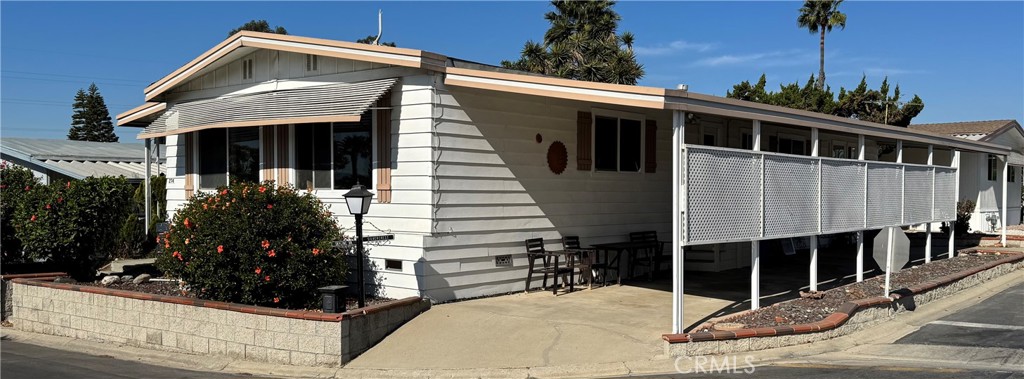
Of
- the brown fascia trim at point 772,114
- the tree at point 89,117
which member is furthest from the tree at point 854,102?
the tree at point 89,117

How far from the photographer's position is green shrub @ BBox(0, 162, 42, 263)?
12438mm

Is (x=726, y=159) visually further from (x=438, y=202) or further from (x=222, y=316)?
(x=222, y=316)

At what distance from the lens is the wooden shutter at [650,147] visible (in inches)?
525

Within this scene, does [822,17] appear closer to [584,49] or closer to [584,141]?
[584,49]

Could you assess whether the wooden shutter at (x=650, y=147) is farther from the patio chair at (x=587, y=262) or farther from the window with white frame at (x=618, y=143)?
the patio chair at (x=587, y=262)

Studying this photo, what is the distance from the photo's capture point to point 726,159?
8.84 metres

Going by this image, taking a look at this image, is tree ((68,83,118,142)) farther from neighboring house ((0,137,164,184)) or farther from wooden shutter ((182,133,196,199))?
wooden shutter ((182,133,196,199))

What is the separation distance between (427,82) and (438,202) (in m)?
1.56

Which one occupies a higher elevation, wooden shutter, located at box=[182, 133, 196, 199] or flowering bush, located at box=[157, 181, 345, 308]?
wooden shutter, located at box=[182, 133, 196, 199]

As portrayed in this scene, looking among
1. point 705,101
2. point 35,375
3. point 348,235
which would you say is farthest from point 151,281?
point 705,101

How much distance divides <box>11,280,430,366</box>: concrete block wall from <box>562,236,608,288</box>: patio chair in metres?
2.70

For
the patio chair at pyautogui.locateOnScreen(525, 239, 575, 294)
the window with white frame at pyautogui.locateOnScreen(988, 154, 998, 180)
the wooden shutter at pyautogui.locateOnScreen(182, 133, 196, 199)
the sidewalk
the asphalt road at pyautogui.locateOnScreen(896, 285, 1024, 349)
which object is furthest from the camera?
the window with white frame at pyautogui.locateOnScreen(988, 154, 998, 180)

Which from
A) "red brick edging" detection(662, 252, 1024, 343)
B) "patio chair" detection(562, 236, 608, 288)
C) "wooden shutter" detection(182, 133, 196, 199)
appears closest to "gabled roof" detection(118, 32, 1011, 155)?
"wooden shutter" detection(182, 133, 196, 199)

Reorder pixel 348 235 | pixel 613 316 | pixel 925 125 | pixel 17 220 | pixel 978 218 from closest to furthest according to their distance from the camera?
1. pixel 613 316
2. pixel 348 235
3. pixel 17 220
4. pixel 978 218
5. pixel 925 125
